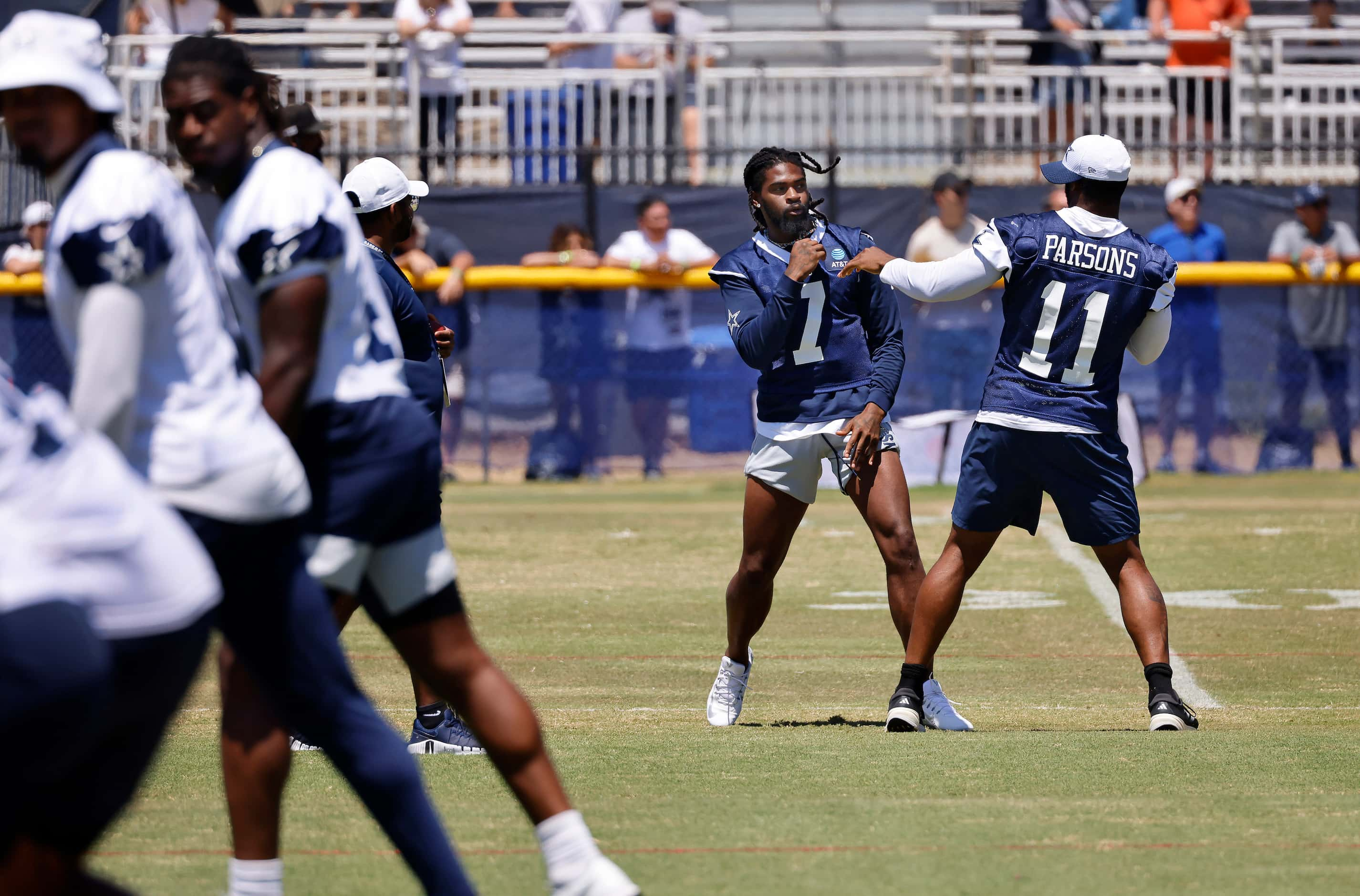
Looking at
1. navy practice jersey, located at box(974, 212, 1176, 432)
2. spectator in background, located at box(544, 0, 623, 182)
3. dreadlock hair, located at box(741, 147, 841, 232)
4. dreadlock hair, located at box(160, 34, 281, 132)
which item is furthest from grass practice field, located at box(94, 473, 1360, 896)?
spectator in background, located at box(544, 0, 623, 182)

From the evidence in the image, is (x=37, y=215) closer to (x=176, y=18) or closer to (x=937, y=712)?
(x=176, y=18)

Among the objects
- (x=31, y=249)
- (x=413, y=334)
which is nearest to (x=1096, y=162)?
(x=413, y=334)

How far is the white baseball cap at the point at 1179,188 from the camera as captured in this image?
16.9 metres

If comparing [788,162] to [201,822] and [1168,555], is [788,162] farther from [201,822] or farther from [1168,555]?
[1168,555]

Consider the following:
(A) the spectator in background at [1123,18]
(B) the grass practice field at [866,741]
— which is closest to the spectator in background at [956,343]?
(B) the grass practice field at [866,741]

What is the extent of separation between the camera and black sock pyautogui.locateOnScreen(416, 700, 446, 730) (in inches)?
270

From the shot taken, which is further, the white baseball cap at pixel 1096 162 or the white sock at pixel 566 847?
the white baseball cap at pixel 1096 162

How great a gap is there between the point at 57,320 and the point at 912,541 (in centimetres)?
428

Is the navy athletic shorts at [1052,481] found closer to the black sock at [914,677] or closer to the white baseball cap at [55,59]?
the black sock at [914,677]

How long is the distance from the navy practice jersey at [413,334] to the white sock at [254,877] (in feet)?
8.34

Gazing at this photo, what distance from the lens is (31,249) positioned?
705 inches

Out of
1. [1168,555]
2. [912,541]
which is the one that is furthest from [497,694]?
[1168,555]

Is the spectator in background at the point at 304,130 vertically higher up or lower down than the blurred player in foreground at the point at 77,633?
higher up

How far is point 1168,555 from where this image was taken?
40.5 feet
